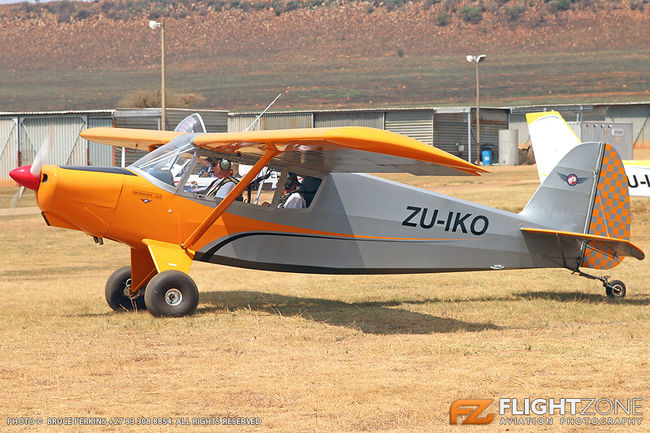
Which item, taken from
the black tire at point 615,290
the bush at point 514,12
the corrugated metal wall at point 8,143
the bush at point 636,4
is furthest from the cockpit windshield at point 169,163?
the bush at point 636,4

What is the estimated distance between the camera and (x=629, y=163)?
62.0 feet

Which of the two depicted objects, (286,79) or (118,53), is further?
(118,53)

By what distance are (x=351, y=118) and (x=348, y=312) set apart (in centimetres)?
4469

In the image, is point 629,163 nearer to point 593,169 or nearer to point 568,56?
point 593,169

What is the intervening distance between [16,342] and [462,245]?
596cm

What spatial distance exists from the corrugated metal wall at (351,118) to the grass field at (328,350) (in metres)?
40.5

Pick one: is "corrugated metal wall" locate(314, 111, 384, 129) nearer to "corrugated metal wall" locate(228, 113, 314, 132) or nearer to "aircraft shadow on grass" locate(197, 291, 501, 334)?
"corrugated metal wall" locate(228, 113, 314, 132)

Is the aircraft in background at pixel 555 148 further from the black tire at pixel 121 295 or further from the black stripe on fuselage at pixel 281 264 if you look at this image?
the black tire at pixel 121 295

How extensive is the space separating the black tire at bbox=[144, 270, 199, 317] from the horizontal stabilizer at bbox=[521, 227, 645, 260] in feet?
15.8

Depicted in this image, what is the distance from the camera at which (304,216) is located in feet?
36.8

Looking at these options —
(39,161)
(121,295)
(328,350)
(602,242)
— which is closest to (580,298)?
(602,242)

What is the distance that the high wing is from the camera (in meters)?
8.44

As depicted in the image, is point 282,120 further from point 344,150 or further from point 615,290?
point 344,150

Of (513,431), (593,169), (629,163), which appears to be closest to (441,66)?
(629,163)
